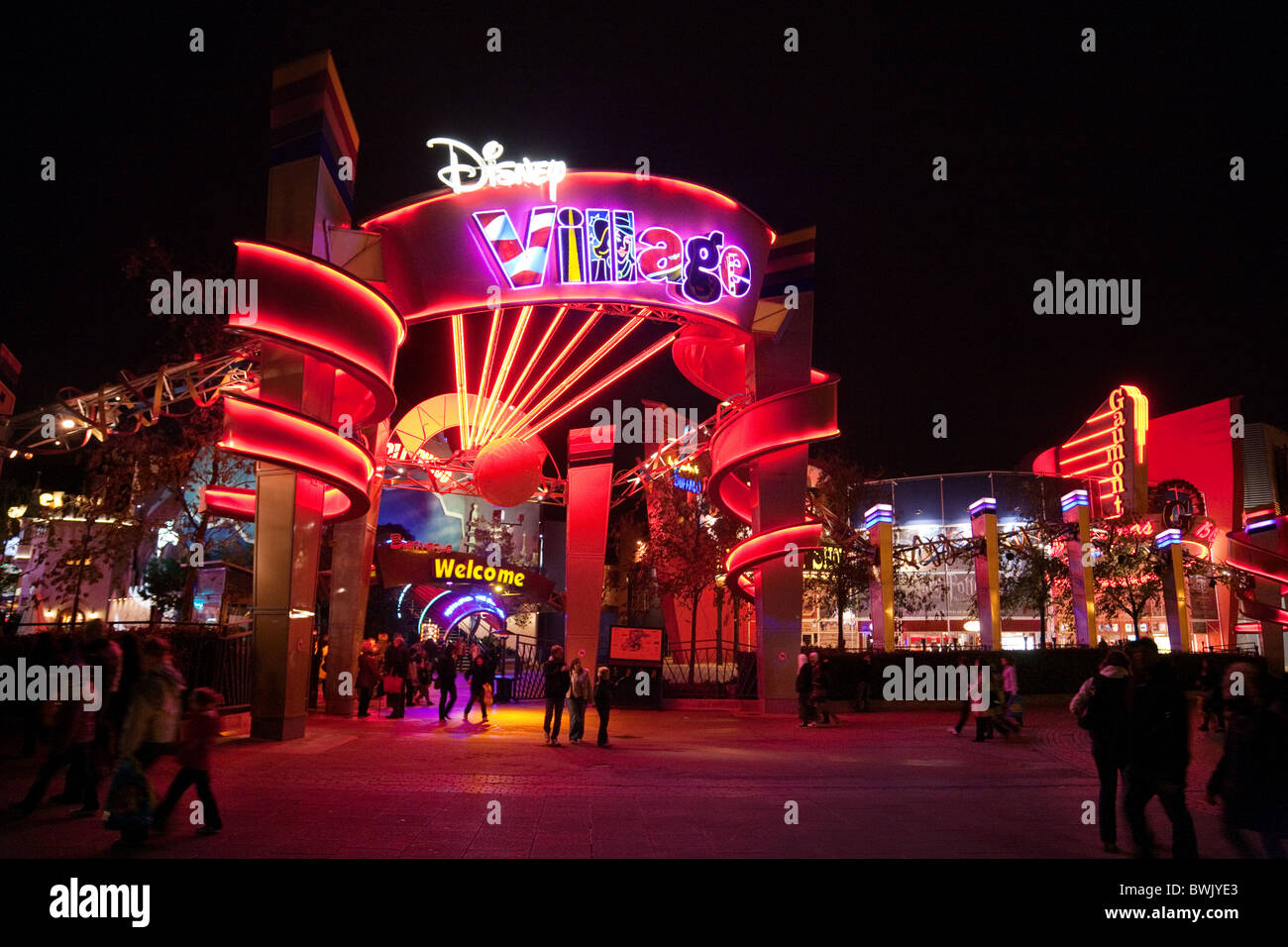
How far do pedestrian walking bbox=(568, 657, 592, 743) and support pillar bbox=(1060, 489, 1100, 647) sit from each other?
23392 millimetres

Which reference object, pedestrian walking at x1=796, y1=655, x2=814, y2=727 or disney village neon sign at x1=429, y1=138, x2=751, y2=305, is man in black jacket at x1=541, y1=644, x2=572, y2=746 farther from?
disney village neon sign at x1=429, y1=138, x2=751, y2=305

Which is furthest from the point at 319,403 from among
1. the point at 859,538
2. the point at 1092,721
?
the point at 859,538

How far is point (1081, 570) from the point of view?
34281mm

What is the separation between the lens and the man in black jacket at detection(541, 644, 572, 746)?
52.9 ft

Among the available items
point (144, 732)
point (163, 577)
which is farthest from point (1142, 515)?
point (163, 577)

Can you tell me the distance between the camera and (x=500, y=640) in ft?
99.5

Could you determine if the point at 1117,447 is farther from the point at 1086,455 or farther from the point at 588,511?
the point at 588,511

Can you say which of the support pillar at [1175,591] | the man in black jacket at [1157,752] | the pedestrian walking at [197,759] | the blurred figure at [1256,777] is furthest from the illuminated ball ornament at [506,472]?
the support pillar at [1175,591]

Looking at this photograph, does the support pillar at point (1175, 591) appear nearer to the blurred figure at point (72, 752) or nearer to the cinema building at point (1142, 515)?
the cinema building at point (1142, 515)

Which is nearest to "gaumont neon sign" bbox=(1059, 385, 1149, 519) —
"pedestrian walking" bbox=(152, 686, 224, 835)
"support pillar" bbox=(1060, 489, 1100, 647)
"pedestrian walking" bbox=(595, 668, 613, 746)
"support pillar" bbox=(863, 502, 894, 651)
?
"support pillar" bbox=(1060, 489, 1100, 647)

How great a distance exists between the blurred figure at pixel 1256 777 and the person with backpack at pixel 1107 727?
90 cm

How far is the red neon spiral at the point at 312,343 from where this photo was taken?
589 inches
